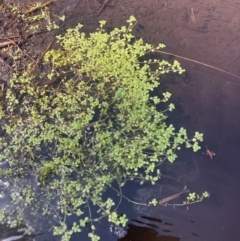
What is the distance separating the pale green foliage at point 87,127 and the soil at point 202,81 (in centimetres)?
13

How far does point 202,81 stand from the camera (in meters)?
3.01

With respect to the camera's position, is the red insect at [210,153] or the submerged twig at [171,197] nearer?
the submerged twig at [171,197]

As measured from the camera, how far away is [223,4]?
3.31m

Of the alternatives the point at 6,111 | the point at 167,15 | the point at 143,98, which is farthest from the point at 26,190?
the point at 167,15

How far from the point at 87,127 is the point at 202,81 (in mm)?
973

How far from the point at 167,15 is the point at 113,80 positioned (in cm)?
80

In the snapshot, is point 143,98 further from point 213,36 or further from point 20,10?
point 20,10

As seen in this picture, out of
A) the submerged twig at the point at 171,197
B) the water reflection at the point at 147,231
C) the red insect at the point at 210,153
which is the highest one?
the red insect at the point at 210,153

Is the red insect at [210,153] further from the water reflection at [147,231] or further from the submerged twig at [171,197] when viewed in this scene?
the water reflection at [147,231]

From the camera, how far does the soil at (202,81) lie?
260 centimetres

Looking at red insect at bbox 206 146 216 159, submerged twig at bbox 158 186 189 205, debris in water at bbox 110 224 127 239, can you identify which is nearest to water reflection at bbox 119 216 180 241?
debris in water at bbox 110 224 127 239

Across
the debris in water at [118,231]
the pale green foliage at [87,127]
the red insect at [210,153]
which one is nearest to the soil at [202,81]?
the red insect at [210,153]

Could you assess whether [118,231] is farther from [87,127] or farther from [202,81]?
[202,81]

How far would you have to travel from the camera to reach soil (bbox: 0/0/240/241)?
2602 mm
